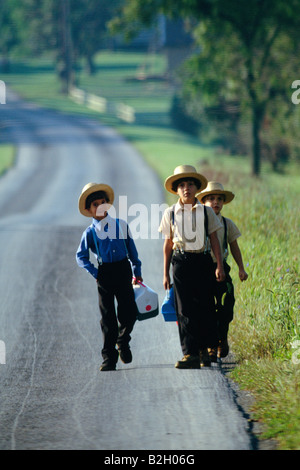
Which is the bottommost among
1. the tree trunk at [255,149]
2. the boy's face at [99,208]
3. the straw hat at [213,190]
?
the boy's face at [99,208]

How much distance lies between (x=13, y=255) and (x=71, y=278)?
2015 millimetres

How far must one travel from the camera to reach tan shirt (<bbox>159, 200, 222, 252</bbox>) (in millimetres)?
6953

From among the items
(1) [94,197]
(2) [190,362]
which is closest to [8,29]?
(1) [94,197]

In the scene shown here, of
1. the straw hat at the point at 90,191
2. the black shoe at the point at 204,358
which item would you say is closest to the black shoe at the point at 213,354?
the black shoe at the point at 204,358

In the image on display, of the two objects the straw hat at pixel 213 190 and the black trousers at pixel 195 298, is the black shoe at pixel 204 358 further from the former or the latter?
the straw hat at pixel 213 190

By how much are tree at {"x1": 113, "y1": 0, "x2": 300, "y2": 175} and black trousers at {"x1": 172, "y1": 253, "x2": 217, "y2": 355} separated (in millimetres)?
20101

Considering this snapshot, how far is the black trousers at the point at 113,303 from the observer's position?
23.2ft

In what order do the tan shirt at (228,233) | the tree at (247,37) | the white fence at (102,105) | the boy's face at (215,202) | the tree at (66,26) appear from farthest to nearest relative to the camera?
the tree at (66,26)
the white fence at (102,105)
the tree at (247,37)
the boy's face at (215,202)
the tan shirt at (228,233)

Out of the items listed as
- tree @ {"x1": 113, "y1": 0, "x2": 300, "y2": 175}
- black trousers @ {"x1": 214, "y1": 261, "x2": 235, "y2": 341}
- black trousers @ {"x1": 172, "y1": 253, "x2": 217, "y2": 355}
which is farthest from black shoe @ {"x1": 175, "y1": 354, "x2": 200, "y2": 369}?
tree @ {"x1": 113, "y1": 0, "x2": 300, "y2": 175}

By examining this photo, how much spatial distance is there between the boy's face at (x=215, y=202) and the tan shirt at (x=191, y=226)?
432 millimetres

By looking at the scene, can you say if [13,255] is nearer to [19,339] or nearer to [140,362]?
[19,339]

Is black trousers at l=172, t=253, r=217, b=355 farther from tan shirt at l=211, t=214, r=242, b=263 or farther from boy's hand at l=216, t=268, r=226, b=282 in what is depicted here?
tan shirt at l=211, t=214, r=242, b=263

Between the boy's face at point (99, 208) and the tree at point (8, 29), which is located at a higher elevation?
the tree at point (8, 29)
